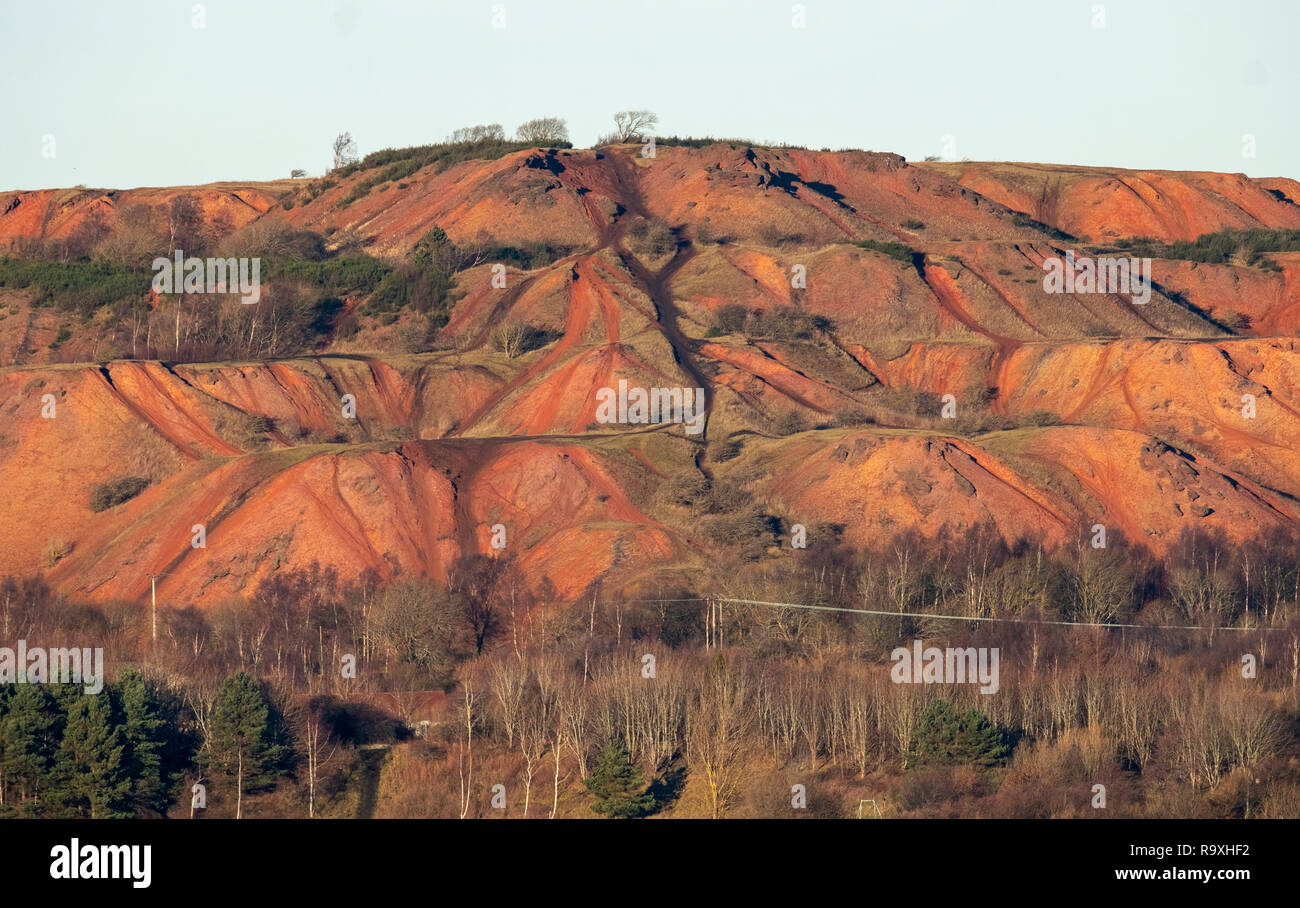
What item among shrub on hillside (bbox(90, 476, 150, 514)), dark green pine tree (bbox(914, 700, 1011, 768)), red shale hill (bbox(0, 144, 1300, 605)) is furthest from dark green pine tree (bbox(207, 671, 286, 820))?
shrub on hillside (bbox(90, 476, 150, 514))

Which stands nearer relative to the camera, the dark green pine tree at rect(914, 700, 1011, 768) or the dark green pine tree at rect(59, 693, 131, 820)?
the dark green pine tree at rect(59, 693, 131, 820)

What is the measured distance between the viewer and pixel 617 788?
5503cm

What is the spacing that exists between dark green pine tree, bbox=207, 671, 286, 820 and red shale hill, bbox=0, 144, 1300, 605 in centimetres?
2035

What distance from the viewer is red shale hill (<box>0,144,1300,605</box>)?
81438 millimetres

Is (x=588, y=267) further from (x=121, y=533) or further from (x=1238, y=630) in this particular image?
(x=1238, y=630)

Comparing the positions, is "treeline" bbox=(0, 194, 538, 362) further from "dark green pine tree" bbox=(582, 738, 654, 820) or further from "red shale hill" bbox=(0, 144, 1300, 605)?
"dark green pine tree" bbox=(582, 738, 654, 820)

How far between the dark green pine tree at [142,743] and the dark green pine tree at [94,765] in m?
0.37

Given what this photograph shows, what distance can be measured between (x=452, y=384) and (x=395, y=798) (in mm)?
47309

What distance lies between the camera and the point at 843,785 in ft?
185

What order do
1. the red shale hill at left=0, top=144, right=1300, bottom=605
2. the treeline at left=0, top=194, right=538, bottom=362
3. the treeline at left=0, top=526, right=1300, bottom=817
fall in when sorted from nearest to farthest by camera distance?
the treeline at left=0, top=526, right=1300, bottom=817, the red shale hill at left=0, top=144, right=1300, bottom=605, the treeline at left=0, top=194, right=538, bottom=362

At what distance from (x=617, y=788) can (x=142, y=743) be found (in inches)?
571

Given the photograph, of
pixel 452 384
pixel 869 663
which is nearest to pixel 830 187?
pixel 452 384
